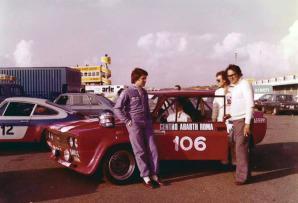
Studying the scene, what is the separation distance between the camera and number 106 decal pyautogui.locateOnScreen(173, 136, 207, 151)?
4.66 m

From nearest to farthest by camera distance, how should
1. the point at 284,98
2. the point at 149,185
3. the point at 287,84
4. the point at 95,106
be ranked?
the point at 149,185 < the point at 95,106 < the point at 284,98 < the point at 287,84

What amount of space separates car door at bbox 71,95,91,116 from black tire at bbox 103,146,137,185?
18.3 ft

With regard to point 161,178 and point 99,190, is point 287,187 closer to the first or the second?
point 161,178

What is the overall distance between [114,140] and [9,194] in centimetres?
160

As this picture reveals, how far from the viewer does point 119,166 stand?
448 cm

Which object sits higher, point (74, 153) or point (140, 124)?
point (140, 124)

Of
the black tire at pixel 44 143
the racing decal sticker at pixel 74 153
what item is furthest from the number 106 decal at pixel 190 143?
the black tire at pixel 44 143

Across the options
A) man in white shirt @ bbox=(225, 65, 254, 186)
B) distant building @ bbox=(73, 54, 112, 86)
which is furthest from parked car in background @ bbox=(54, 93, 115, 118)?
distant building @ bbox=(73, 54, 112, 86)

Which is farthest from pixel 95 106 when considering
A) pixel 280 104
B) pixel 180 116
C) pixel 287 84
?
pixel 287 84

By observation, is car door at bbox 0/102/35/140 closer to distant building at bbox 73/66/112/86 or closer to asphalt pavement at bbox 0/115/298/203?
asphalt pavement at bbox 0/115/298/203

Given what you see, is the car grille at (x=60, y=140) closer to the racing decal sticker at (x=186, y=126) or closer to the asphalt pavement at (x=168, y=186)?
the asphalt pavement at (x=168, y=186)

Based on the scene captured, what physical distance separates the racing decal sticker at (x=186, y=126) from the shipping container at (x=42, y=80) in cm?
1110

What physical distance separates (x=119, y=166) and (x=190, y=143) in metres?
1.17

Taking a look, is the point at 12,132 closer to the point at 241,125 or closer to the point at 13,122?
the point at 13,122
